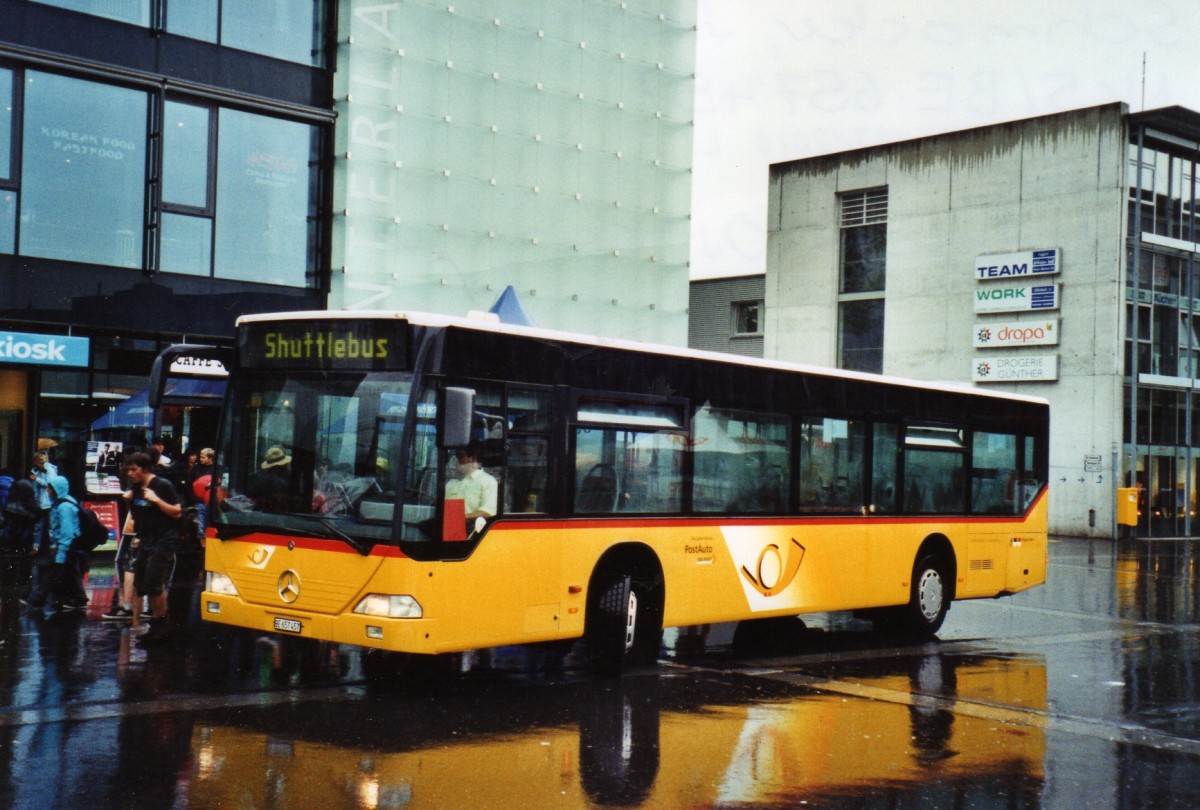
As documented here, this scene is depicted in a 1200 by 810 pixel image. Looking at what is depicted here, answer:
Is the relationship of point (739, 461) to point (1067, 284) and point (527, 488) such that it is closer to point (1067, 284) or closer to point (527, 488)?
point (527, 488)

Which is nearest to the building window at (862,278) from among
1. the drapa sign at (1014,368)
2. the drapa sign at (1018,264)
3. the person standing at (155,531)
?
the drapa sign at (1018,264)

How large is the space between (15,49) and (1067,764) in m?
19.0

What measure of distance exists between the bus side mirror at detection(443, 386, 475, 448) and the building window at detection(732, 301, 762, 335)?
4628 cm

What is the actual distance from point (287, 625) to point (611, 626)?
106 inches

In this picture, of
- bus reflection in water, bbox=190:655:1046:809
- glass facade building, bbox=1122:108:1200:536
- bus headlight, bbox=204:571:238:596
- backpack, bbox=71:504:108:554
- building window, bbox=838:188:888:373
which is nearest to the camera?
bus reflection in water, bbox=190:655:1046:809

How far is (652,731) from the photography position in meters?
8.94

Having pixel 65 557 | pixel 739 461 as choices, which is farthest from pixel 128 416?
pixel 739 461

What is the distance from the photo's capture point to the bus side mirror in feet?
30.7

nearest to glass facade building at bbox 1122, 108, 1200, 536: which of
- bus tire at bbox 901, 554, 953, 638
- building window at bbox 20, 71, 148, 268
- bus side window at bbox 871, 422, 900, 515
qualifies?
bus tire at bbox 901, 554, 953, 638

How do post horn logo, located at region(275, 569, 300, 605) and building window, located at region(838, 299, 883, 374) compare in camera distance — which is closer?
post horn logo, located at region(275, 569, 300, 605)

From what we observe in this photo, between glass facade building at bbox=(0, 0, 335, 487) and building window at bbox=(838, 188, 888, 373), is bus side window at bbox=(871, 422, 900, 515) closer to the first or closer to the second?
glass facade building at bbox=(0, 0, 335, 487)

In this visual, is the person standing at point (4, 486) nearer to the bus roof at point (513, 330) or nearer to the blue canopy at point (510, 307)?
the blue canopy at point (510, 307)

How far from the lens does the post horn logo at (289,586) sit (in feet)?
32.3

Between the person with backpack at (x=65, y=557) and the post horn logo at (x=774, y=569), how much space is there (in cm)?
690
